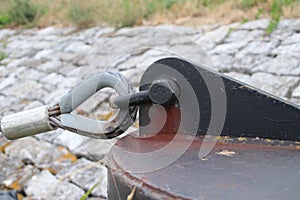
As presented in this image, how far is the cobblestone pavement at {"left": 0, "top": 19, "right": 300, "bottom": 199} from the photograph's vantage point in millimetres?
2141

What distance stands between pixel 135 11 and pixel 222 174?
4982mm

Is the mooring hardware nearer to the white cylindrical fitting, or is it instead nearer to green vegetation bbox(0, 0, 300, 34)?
the white cylindrical fitting

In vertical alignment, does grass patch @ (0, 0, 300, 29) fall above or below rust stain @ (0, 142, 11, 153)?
above

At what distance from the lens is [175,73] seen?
0.94 meters

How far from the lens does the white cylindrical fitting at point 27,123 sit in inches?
39.4

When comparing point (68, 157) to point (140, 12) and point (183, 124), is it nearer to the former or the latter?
point (183, 124)

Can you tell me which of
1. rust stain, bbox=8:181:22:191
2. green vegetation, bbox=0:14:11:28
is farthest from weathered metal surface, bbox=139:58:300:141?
green vegetation, bbox=0:14:11:28

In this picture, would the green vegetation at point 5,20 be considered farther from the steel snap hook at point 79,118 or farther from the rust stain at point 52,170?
the steel snap hook at point 79,118

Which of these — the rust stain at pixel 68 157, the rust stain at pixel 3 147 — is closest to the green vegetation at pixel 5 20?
the rust stain at pixel 3 147

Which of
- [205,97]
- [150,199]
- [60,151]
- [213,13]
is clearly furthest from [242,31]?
[150,199]

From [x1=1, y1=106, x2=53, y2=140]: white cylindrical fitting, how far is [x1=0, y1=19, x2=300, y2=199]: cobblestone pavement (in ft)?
0.78

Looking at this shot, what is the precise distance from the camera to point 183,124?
963 millimetres

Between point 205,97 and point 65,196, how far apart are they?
175cm

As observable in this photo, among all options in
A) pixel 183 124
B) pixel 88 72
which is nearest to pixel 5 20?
pixel 88 72
